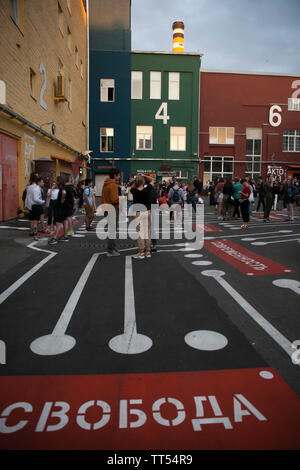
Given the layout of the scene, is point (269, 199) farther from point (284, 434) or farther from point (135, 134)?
point (135, 134)

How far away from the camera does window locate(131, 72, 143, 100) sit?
112ft

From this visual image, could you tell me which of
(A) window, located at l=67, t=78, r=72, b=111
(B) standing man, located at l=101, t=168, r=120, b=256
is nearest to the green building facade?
(A) window, located at l=67, t=78, r=72, b=111

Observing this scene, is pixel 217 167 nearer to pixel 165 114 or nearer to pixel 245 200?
pixel 165 114

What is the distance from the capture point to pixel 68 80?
24.2m

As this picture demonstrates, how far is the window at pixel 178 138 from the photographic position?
114 ft

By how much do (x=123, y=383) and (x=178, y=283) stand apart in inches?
123

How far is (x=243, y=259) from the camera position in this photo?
8.00m

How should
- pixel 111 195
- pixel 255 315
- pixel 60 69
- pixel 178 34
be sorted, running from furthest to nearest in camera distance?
pixel 178 34, pixel 60 69, pixel 111 195, pixel 255 315

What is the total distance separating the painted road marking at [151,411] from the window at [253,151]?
35.6 m

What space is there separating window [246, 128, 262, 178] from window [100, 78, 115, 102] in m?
14.0

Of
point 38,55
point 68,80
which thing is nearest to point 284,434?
point 38,55

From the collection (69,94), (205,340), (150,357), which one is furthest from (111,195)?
(69,94)

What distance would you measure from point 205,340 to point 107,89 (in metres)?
33.7

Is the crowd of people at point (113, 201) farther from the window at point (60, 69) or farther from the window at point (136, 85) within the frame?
the window at point (136, 85)
